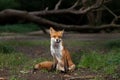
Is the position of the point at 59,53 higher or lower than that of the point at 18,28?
lower

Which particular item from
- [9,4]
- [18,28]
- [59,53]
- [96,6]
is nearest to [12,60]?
[59,53]

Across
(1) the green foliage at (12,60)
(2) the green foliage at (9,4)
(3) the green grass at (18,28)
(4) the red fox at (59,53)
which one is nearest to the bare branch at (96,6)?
(1) the green foliage at (12,60)

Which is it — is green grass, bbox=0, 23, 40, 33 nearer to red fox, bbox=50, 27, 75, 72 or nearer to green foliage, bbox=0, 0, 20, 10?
green foliage, bbox=0, 0, 20, 10

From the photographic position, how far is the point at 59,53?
893cm

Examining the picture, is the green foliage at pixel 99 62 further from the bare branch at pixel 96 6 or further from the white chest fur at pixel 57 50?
the bare branch at pixel 96 6

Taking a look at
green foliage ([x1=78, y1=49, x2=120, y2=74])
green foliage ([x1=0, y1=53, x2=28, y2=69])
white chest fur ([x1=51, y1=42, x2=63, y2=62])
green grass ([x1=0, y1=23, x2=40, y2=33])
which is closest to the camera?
white chest fur ([x1=51, y1=42, x2=63, y2=62])

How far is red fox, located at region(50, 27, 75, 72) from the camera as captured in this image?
8.71 metres

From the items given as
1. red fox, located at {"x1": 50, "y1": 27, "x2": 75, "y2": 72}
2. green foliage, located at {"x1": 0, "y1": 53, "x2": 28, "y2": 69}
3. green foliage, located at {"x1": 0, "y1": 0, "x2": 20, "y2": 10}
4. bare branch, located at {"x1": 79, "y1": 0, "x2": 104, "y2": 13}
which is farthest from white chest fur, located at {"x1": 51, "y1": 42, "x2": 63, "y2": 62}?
green foliage, located at {"x1": 0, "y1": 0, "x2": 20, "y2": 10}

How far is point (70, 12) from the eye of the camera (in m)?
16.1

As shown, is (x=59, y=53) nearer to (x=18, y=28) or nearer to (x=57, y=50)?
(x=57, y=50)

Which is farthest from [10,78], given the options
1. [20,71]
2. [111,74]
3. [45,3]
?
[45,3]

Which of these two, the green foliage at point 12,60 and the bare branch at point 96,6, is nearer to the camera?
the green foliage at point 12,60

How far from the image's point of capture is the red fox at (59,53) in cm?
871

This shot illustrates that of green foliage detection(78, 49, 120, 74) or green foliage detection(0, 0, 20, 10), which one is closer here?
green foliage detection(78, 49, 120, 74)
